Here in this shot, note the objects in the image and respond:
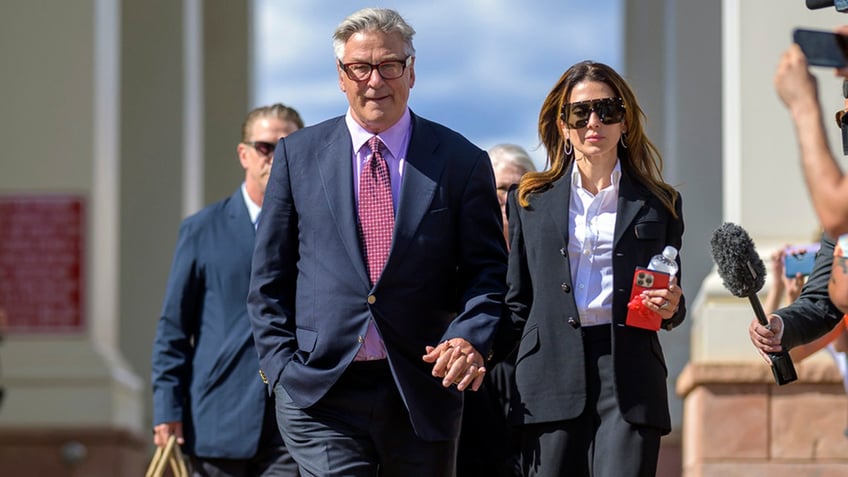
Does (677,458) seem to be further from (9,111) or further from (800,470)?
(9,111)

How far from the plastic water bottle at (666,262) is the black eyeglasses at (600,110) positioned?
444 mm

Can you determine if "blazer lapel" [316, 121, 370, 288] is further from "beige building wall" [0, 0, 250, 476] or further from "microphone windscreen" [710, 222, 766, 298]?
"beige building wall" [0, 0, 250, 476]

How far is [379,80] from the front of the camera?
502 centimetres

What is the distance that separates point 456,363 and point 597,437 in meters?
0.56

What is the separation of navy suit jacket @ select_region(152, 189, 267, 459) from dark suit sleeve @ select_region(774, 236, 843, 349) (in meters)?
2.27

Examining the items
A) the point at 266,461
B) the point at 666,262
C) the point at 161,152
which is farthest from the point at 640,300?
the point at 161,152

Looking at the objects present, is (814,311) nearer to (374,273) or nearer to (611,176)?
(611,176)

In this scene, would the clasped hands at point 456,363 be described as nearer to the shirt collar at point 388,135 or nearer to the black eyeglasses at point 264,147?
the shirt collar at point 388,135

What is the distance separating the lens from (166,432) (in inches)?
257

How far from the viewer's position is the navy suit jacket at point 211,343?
647 centimetres

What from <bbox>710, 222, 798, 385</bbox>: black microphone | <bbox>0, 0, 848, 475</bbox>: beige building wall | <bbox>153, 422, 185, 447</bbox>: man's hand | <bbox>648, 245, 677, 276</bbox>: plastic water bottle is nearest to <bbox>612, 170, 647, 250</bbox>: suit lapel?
<bbox>648, 245, 677, 276</bbox>: plastic water bottle

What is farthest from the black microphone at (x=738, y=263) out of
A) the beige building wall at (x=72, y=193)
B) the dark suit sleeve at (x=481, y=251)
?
the beige building wall at (x=72, y=193)

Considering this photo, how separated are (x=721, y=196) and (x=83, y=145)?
204 inches

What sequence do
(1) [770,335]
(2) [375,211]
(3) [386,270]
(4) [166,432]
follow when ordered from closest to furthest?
(1) [770,335], (3) [386,270], (2) [375,211], (4) [166,432]
